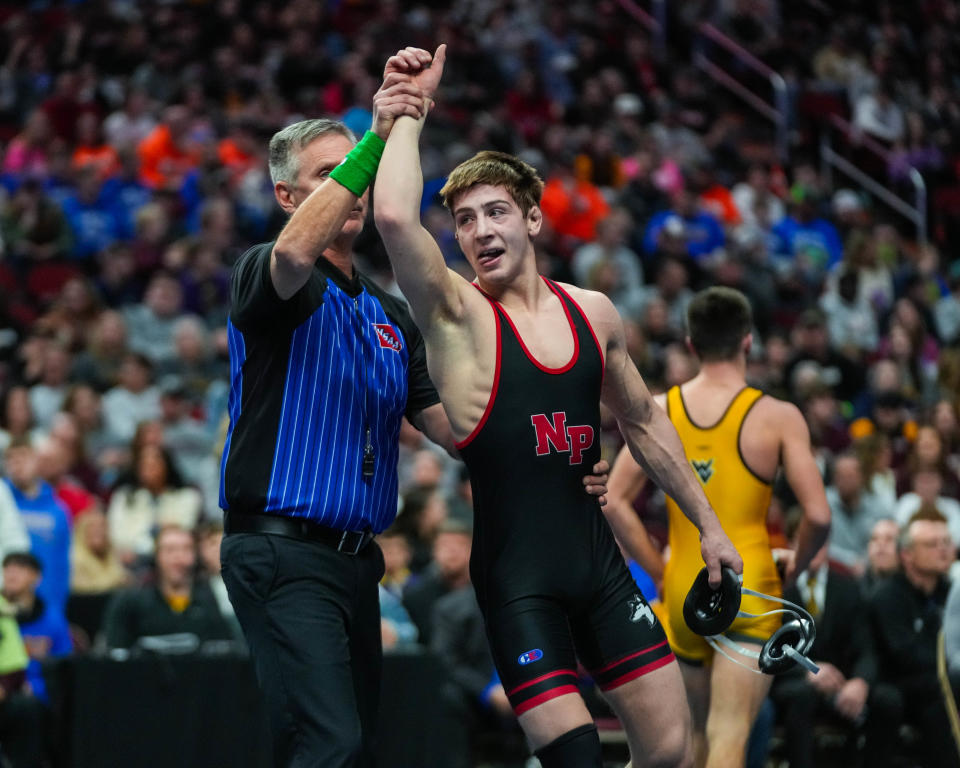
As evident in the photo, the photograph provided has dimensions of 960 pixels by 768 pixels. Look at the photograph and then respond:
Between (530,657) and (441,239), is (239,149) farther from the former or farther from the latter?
(530,657)

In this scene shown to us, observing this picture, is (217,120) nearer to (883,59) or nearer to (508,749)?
(508,749)

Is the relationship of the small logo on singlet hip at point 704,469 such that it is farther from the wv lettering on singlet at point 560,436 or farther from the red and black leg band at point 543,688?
the red and black leg band at point 543,688

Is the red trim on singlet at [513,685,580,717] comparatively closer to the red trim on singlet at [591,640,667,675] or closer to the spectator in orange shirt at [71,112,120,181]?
the red trim on singlet at [591,640,667,675]

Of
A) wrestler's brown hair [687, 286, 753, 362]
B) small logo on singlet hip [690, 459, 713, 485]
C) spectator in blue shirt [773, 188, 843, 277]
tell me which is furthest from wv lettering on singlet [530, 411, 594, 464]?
spectator in blue shirt [773, 188, 843, 277]

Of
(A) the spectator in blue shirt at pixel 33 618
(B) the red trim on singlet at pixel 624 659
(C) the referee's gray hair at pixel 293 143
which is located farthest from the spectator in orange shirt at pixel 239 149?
(B) the red trim on singlet at pixel 624 659

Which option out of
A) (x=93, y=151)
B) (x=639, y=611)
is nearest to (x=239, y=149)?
(x=93, y=151)

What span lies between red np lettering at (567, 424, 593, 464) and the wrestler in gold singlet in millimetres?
1427

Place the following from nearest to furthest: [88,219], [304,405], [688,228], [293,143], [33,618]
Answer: [304,405]
[293,143]
[33,618]
[88,219]
[688,228]

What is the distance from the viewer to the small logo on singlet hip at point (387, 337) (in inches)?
194

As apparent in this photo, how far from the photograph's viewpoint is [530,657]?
4562mm

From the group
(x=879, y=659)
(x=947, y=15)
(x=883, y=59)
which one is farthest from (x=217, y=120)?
(x=947, y=15)

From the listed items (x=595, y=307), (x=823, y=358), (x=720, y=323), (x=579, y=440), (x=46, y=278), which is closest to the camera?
(x=579, y=440)

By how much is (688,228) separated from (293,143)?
39.6 ft

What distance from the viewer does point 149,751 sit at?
8484 mm
